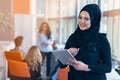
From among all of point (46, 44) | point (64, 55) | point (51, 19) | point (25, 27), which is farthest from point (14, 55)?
point (51, 19)

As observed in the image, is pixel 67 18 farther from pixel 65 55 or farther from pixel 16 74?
pixel 65 55

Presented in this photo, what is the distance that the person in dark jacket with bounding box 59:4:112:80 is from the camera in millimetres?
2326

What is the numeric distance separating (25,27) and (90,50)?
547 cm

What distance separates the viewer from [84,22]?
2340 millimetres

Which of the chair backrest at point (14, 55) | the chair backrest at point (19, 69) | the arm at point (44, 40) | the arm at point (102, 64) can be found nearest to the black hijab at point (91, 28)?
the arm at point (102, 64)

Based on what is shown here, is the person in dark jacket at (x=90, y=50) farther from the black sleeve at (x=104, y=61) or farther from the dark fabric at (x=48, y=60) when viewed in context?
the dark fabric at (x=48, y=60)

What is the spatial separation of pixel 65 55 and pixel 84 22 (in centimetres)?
31

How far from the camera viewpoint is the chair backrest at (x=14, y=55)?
5539 millimetres

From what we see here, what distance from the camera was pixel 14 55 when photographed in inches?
220

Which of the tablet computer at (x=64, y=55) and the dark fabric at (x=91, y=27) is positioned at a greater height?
the dark fabric at (x=91, y=27)

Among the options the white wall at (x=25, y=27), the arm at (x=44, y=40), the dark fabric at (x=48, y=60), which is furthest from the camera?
the white wall at (x=25, y=27)

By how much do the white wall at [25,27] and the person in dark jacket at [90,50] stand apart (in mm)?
5290

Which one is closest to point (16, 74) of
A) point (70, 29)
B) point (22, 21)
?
point (22, 21)

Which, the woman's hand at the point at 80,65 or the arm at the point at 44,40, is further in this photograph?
the arm at the point at 44,40
